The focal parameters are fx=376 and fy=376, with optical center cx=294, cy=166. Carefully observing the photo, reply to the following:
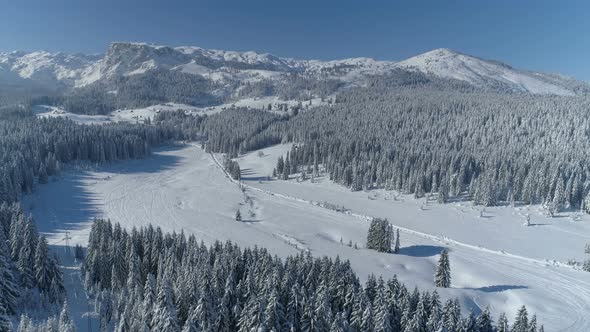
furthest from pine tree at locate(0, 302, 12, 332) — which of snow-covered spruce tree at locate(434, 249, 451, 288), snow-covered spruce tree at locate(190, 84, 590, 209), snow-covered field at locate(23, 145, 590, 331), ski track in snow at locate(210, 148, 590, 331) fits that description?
snow-covered spruce tree at locate(190, 84, 590, 209)

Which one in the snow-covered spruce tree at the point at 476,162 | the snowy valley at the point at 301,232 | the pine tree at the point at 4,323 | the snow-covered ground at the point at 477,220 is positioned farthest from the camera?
the snow-covered spruce tree at the point at 476,162

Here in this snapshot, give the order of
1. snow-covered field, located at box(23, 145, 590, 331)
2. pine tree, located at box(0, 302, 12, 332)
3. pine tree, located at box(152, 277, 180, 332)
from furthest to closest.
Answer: snow-covered field, located at box(23, 145, 590, 331) < pine tree, located at box(152, 277, 180, 332) < pine tree, located at box(0, 302, 12, 332)

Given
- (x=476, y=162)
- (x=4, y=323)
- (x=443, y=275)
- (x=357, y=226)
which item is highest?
(x=476, y=162)

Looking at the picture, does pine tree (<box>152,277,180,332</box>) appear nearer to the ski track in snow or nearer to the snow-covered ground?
the ski track in snow

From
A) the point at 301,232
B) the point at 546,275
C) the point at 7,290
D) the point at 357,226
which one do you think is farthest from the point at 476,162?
the point at 7,290

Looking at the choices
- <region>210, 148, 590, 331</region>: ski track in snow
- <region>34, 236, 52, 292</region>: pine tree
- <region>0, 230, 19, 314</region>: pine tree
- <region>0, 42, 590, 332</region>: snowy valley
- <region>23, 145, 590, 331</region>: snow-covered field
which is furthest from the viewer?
<region>23, 145, 590, 331</region>: snow-covered field

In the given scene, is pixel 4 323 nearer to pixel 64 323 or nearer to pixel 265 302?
pixel 64 323

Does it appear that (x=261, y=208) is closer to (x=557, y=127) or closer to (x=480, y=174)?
(x=480, y=174)

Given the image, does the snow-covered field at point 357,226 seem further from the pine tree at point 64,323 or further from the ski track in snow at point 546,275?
the pine tree at point 64,323

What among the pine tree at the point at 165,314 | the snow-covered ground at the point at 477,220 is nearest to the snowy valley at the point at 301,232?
the pine tree at the point at 165,314
